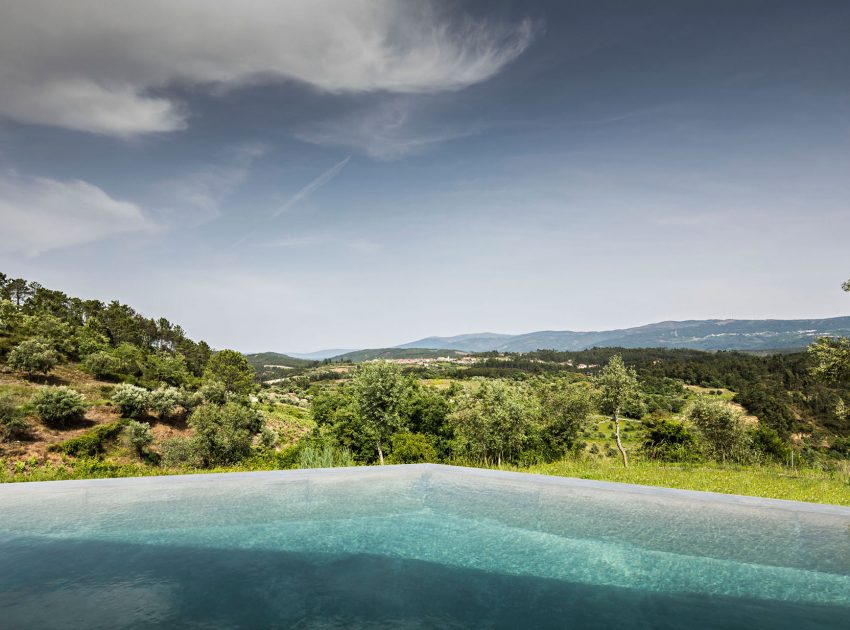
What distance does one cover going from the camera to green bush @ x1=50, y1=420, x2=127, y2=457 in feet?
85.0

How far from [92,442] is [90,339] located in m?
24.0

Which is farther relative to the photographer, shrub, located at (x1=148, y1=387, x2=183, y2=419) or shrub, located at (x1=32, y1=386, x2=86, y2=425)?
shrub, located at (x1=148, y1=387, x2=183, y2=419)

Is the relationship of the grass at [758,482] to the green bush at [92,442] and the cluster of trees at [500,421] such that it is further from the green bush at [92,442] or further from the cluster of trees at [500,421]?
the green bush at [92,442]

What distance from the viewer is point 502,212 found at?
2947 centimetres

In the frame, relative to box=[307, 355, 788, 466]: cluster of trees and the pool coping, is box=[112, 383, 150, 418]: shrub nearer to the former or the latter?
box=[307, 355, 788, 466]: cluster of trees

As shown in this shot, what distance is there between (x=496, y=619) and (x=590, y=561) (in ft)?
7.57

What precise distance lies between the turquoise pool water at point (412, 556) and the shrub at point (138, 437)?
23.5 meters

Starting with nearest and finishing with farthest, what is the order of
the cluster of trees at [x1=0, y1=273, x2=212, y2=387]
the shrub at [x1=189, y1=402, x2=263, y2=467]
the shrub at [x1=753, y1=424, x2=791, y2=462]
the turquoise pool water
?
the turquoise pool water
the shrub at [x1=189, y1=402, x2=263, y2=467]
the shrub at [x1=753, y1=424, x2=791, y2=462]
the cluster of trees at [x1=0, y1=273, x2=212, y2=387]

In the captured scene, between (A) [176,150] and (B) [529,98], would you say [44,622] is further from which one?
(B) [529,98]

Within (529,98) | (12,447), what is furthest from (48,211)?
(529,98)

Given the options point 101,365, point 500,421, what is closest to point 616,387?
point 500,421

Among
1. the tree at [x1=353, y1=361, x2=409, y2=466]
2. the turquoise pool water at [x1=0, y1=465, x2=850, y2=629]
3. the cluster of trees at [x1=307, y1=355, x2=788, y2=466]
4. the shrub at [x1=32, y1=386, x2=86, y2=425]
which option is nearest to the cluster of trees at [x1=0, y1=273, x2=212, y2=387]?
the shrub at [x1=32, y1=386, x2=86, y2=425]

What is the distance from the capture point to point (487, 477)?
10.1 meters

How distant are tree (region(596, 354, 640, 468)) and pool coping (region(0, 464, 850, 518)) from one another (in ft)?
41.0
